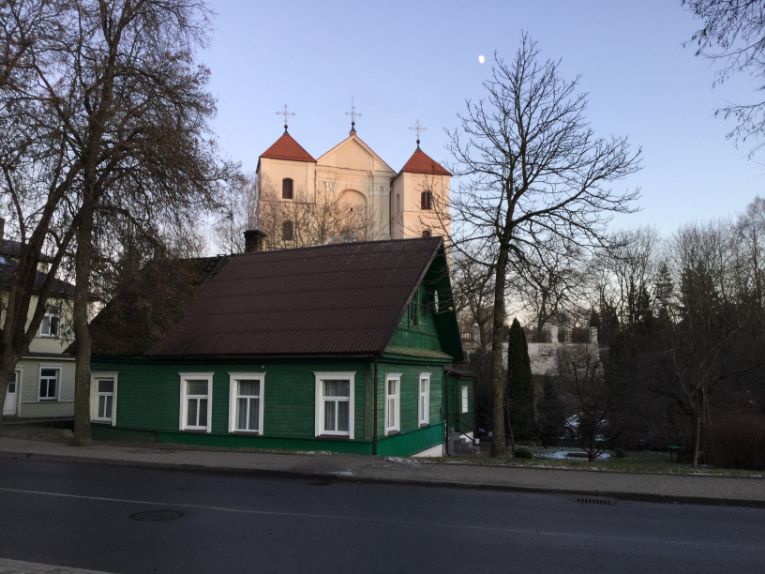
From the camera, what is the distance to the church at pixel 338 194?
141ft

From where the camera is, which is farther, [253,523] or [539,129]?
[539,129]

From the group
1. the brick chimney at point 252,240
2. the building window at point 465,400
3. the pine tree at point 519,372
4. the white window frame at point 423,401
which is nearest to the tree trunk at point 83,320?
the brick chimney at point 252,240

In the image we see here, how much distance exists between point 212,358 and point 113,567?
12920 mm

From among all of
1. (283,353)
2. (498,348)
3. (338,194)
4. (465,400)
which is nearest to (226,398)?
(283,353)

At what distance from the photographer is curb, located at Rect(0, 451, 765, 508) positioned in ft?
34.9

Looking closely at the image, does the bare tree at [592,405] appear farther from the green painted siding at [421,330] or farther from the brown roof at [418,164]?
the brown roof at [418,164]

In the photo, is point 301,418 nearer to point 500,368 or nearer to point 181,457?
point 181,457

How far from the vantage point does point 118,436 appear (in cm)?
2094

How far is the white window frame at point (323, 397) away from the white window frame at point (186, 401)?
12.2ft

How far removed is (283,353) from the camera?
707 inches

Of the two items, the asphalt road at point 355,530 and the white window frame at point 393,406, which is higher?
the white window frame at point 393,406

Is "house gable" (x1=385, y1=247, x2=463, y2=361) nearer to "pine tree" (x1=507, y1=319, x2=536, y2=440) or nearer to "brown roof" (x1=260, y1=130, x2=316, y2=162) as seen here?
"pine tree" (x1=507, y1=319, x2=536, y2=440)

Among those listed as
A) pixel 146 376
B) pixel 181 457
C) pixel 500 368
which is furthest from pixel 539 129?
pixel 146 376

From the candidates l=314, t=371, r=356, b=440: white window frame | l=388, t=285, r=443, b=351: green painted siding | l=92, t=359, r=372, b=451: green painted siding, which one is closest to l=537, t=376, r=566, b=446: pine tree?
l=388, t=285, r=443, b=351: green painted siding
